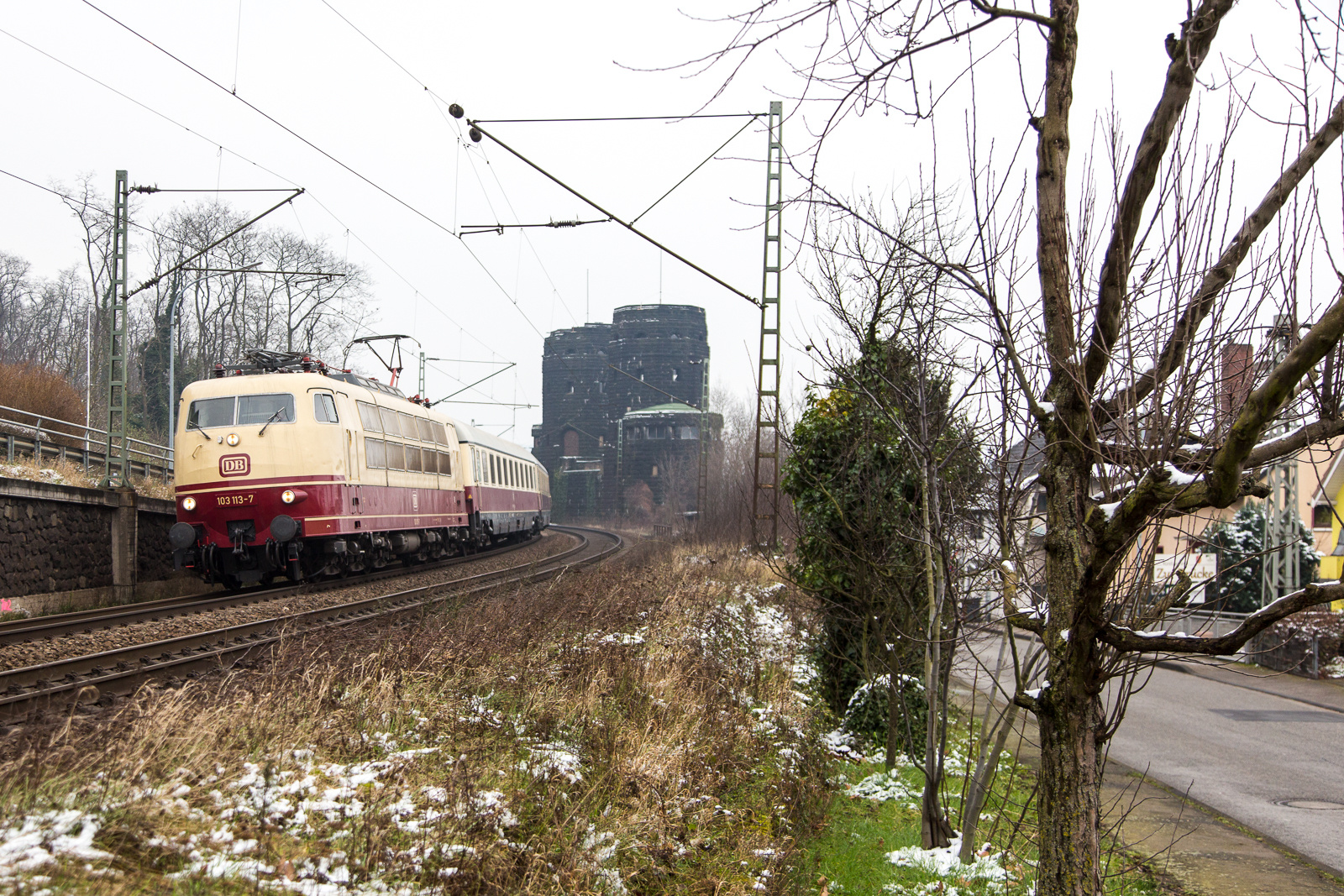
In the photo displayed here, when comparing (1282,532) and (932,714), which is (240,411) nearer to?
(932,714)

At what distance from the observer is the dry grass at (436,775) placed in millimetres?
3895

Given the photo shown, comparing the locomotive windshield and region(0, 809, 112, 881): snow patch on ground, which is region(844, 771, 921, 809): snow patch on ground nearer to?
region(0, 809, 112, 881): snow patch on ground

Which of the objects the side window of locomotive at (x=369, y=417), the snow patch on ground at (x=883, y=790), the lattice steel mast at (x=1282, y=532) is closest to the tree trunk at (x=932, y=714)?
the snow patch on ground at (x=883, y=790)

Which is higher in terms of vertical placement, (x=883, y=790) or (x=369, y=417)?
(x=369, y=417)

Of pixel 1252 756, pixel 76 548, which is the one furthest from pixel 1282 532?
pixel 76 548

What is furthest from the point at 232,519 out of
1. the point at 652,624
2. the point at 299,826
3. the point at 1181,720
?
the point at 1181,720

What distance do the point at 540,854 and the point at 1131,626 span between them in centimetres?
292

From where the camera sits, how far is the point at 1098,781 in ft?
10.4

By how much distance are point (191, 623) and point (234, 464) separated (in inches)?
172

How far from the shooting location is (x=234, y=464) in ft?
50.4

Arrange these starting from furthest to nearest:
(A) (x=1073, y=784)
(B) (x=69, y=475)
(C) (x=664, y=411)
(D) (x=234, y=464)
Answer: (C) (x=664, y=411)
(B) (x=69, y=475)
(D) (x=234, y=464)
(A) (x=1073, y=784)

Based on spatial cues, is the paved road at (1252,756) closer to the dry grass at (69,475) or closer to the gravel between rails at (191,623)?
the gravel between rails at (191,623)

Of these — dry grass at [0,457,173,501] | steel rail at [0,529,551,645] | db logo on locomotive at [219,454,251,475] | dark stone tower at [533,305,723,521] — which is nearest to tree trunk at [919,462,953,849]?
steel rail at [0,529,551,645]

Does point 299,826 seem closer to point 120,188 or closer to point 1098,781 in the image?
point 1098,781
